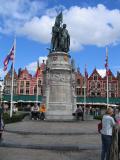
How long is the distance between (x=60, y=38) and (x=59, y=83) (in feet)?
17.7

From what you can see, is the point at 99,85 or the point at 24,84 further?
the point at 99,85

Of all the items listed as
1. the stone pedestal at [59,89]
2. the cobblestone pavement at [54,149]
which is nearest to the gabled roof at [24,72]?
the stone pedestal at [59,89]

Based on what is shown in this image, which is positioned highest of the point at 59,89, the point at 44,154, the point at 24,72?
the point at 24,72

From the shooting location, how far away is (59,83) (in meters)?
33.5

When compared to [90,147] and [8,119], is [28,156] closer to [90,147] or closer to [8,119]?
[90,147]

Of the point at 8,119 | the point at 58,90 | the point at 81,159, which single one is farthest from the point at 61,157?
the point at 58,90

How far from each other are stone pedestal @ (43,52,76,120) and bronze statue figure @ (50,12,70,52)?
4.78 ft

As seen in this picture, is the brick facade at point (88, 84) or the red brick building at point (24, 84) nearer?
the red brick building at point (24, 84)

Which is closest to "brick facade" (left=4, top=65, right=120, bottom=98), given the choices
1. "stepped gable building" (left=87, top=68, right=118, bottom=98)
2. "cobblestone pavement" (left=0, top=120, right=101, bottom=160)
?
"stepped gable building" (left=87, top=68, right=118, bottom=98)

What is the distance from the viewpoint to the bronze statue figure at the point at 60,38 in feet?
118

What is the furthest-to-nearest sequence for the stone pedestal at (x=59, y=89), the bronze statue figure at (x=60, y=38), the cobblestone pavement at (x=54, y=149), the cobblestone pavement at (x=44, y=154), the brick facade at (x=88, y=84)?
the brick facade at (x=88, y=84), the bronze statue figure at (x=60, y=38), the stone pedestal at (x=59, y=89), the cobblestone pavement at (x=54, y=149), the cobblestone pavement at (x=44, y=154)

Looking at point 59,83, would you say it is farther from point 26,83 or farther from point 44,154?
point 26,83

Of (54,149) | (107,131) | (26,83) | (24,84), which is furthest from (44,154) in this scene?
(24,84)

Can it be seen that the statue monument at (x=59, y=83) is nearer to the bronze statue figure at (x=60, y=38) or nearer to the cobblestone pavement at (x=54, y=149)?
the bronze statue figure at (x=60, y=38)
